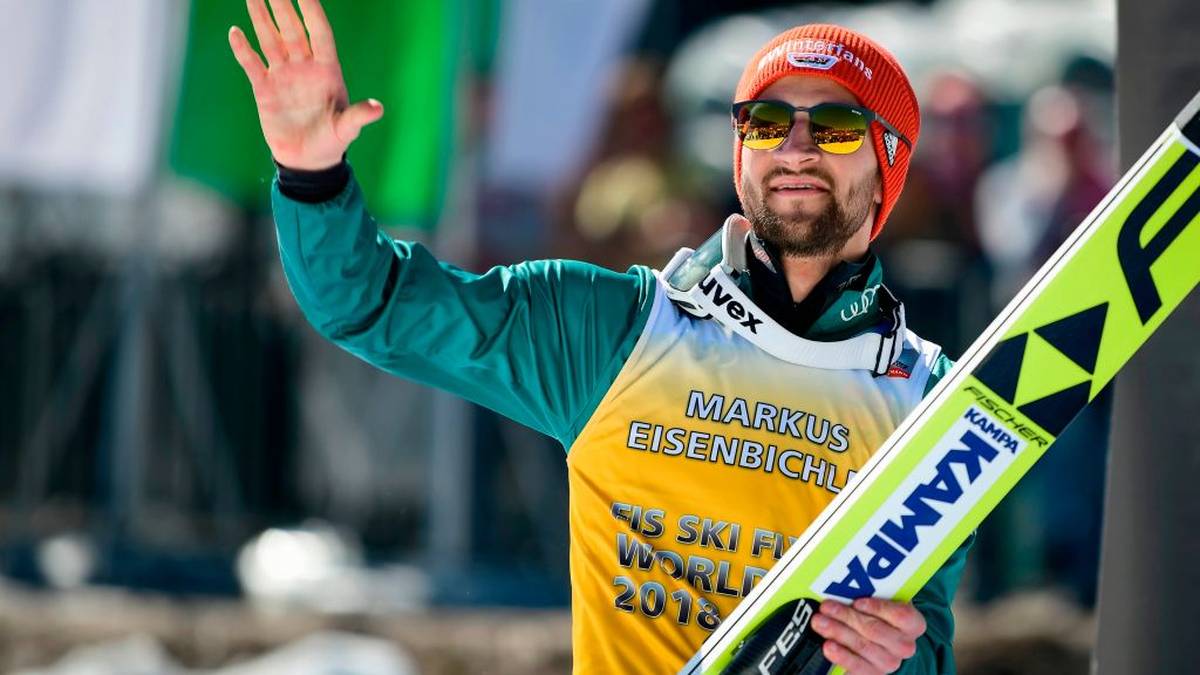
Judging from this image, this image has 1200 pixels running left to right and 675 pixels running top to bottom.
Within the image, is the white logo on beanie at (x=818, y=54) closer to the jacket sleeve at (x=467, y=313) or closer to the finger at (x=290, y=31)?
the jacket sleeve at (x=467, y=313)

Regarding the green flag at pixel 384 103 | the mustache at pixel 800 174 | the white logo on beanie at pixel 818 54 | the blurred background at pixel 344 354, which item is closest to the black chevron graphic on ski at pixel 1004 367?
the mustache at pixel 800 174

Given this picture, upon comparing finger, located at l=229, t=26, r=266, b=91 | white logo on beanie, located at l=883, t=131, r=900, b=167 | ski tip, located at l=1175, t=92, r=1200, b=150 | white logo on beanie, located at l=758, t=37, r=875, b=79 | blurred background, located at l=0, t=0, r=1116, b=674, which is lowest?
blurred background, located at l=0, t=0, r=1116, b=674

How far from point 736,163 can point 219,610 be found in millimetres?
4784

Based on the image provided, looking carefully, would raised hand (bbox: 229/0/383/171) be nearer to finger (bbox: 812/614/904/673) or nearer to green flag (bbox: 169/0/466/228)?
finger (bbox: 812/614/904/673)

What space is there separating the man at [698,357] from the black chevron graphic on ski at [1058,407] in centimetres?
32

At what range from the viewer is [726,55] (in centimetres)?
1270

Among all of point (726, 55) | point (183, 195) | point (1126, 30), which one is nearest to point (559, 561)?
point (183, 195)

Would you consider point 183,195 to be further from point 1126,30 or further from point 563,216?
point 1126,30

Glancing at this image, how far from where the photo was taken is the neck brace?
3.48m

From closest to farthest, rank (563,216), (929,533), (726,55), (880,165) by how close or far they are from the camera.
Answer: (929,533) < (880,165) < (563,216) < (726,55)

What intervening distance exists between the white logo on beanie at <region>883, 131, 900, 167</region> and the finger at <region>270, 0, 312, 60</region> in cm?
111

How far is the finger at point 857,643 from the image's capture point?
3.19 metres

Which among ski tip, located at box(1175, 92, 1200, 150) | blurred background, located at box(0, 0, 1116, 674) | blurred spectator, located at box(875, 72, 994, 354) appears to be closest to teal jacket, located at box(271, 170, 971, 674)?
ski tip, located at box(1175, 92, 1200, 150)

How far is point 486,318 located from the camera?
133 inches
